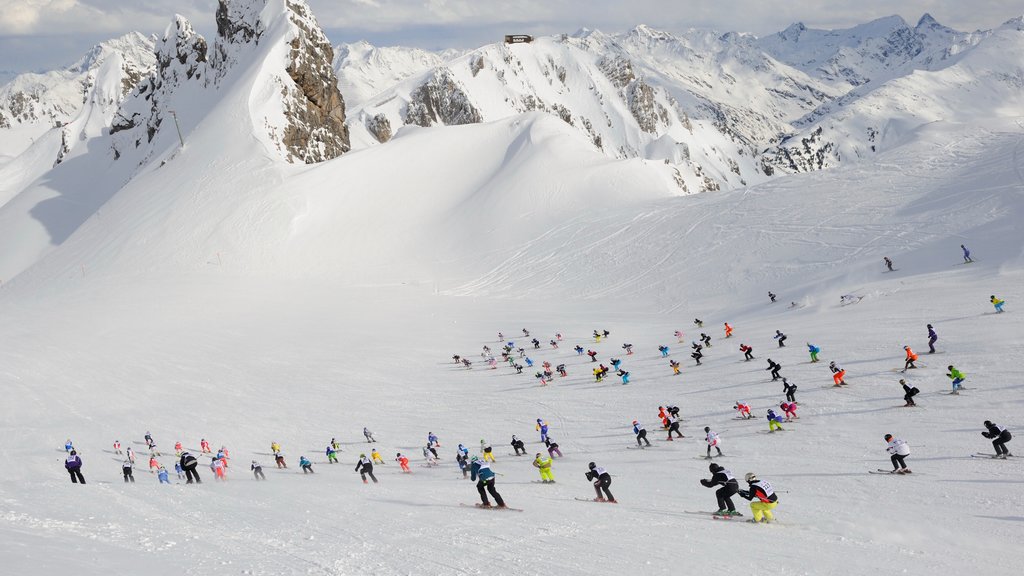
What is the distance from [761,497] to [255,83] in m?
94.5

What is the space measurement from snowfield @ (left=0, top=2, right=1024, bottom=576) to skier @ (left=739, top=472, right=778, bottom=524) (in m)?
0.65

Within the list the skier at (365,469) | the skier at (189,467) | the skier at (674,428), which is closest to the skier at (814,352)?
the skier at (674,428)

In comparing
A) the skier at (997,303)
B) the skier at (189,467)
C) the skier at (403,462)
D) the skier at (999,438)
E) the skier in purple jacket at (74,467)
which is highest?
the skier in purple jacket at (74,467)

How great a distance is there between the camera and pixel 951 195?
178 feet

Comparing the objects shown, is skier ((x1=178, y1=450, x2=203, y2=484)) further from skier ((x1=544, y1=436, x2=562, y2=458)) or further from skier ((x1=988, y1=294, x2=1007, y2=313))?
skier ((x1=988, y1=294, x2=1007, y2=313))

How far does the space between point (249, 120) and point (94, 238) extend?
23.8 metres

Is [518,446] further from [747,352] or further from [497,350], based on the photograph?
[497,350]

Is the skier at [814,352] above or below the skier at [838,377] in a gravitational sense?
above

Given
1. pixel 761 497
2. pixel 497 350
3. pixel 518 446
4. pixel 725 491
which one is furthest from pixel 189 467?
pixel 497 350

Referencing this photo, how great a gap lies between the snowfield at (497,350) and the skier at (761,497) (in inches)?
25.5

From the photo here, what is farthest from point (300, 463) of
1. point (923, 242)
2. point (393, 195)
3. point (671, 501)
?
point (393, 195)

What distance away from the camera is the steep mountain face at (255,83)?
95875 millimetres

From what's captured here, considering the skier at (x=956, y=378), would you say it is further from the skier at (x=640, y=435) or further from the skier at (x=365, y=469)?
the skier at (x=365, y=469)

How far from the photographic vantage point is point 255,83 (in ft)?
315
